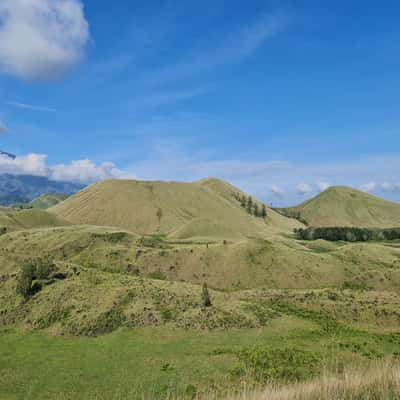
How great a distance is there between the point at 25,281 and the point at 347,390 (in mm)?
47701

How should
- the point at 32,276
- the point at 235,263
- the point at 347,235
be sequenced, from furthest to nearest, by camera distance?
the point at 347,235 → the point at 235,263 → the point at 32,276

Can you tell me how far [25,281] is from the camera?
47500 millimetres

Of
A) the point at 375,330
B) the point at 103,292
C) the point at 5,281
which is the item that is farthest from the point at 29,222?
the point at 375,330

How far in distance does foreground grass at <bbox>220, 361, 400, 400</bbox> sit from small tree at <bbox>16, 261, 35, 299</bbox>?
4482 cm

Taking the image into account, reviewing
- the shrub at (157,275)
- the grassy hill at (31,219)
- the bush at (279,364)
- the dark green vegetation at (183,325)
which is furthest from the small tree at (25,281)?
the grassy hill at (31,219)

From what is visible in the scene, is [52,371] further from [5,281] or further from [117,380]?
[5,281]

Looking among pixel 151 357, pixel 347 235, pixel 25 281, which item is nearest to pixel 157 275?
pixel 25 281

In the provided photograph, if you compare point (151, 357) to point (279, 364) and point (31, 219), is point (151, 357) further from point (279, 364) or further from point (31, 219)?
point (31, 219)

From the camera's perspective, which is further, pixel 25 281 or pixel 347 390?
pixel 25 281

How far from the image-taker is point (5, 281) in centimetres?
5216

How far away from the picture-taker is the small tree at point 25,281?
46.8 metres

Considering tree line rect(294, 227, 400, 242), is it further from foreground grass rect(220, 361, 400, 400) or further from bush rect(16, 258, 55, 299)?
foreground grass rect(220, 361, 400, 400)

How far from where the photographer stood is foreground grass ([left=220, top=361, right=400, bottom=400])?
980 cm

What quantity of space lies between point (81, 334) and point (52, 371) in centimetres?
948
